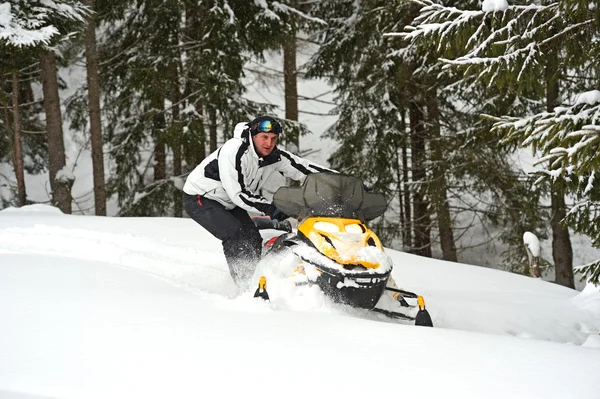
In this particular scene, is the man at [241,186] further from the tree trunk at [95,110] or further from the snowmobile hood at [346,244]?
the tree trunk at [95,110]

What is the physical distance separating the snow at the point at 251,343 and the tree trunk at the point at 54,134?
7659 millimetres

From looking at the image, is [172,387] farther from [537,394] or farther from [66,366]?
[537,394]

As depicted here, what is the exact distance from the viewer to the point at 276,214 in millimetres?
5105

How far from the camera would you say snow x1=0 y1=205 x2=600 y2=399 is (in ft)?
9.00

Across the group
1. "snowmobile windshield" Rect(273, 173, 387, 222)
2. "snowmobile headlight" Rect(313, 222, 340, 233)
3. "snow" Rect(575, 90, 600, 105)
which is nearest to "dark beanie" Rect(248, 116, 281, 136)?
"snowmobile windshield" Rect(273, 173, 387, 222)

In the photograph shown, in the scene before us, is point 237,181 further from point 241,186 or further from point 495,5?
point 495,5

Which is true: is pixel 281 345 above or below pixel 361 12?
below

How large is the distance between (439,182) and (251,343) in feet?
33.2

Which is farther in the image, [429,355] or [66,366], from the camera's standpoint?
[429,355]

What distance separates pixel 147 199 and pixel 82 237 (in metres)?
7.49

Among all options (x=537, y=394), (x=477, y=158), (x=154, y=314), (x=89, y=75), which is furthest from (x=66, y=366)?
(x=89, y=75)

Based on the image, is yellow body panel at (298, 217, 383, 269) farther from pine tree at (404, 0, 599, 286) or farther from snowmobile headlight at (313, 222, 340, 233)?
pine tree at (404, 0, 599, 286)

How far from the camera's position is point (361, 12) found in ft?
50.0

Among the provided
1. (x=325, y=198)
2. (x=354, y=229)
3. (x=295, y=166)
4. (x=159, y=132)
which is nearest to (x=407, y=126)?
(x=159, y=132)
